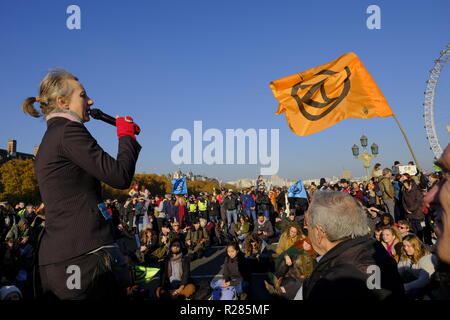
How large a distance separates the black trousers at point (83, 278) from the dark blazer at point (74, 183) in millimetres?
43

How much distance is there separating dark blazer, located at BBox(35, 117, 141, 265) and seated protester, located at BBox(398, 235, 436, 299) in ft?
14.1

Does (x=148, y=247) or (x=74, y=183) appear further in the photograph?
(x=148, y=247)

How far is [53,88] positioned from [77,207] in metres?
0.69

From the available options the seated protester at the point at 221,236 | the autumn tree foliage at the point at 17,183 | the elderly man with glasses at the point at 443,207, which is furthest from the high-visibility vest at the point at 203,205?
the autumn tree foliage at the point at 17,183

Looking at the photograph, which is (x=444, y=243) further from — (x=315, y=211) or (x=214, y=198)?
(x=214, y=198)

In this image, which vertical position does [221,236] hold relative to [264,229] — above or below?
below

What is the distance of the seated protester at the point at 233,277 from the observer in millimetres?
6564

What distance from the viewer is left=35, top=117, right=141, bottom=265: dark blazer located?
6.09ft

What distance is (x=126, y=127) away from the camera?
81.0 inches

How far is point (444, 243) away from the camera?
1.15 m

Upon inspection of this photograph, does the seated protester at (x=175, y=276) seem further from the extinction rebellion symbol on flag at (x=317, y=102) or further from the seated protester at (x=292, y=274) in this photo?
the extinction rebellion symbol on flag at (x=317, y=102)

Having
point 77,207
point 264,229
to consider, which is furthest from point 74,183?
point 264,229

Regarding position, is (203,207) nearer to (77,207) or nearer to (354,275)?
(77,207)
